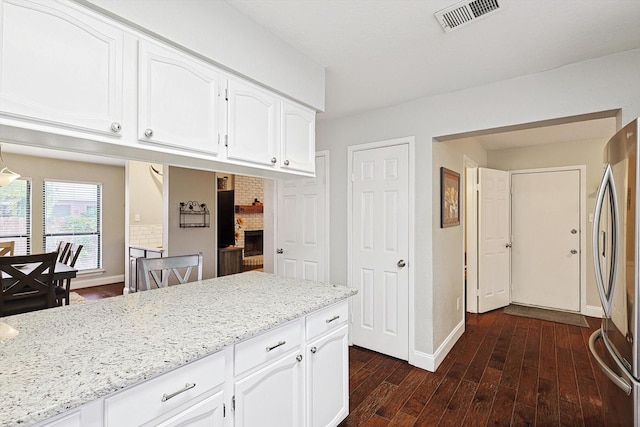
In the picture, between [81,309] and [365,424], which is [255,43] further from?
[365,424]

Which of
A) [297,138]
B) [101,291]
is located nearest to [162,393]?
[297,138]

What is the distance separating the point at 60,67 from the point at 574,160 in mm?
5552

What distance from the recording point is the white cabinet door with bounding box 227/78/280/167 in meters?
1.73

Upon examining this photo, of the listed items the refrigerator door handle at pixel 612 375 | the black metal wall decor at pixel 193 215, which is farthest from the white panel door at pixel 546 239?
the black metal wall decor at pixel 193 215

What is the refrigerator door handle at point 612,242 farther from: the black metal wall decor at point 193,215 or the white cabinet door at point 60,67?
the black metal wall decor at point 193,215

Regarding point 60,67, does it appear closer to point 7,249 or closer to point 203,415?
point 203,415

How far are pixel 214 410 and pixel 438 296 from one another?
91.2 inches

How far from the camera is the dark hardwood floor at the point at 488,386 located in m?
2.16

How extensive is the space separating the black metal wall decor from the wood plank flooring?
3093 mm

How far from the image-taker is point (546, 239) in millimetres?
4605

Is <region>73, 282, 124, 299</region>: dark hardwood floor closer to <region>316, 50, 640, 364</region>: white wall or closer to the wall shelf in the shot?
the wall shelf

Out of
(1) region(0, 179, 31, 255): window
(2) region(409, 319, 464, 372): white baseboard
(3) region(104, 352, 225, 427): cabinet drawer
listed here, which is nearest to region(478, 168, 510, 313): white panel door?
(2) region(409, 319, 464, 372): white baseboard

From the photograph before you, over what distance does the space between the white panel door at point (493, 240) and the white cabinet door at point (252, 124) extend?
3.47m

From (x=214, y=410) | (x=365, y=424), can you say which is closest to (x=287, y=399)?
(x=214, y=410)
